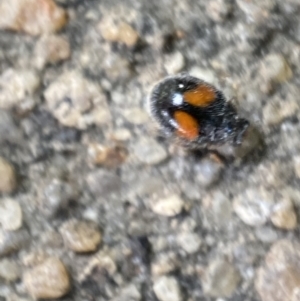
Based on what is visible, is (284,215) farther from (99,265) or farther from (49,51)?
(49,51)

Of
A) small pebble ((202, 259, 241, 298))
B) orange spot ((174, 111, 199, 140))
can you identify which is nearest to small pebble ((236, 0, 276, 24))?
orange spot ((174, 111, 199, 140))

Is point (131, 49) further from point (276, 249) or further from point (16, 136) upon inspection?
point (276, 249)

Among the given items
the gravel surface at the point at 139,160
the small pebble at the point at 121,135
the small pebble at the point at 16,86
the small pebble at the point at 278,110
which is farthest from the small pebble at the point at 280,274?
the small pebble at the point at 16,86

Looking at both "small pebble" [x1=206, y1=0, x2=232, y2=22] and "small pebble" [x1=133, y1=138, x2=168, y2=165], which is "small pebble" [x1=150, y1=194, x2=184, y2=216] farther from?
"small pebble" [x1=206, y1=0, x2=232, y2=22]

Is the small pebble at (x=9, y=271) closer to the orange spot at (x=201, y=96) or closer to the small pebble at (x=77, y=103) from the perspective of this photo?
the small pebble at (x=77, y=103)

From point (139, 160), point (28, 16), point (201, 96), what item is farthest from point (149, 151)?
point (28, 16)
